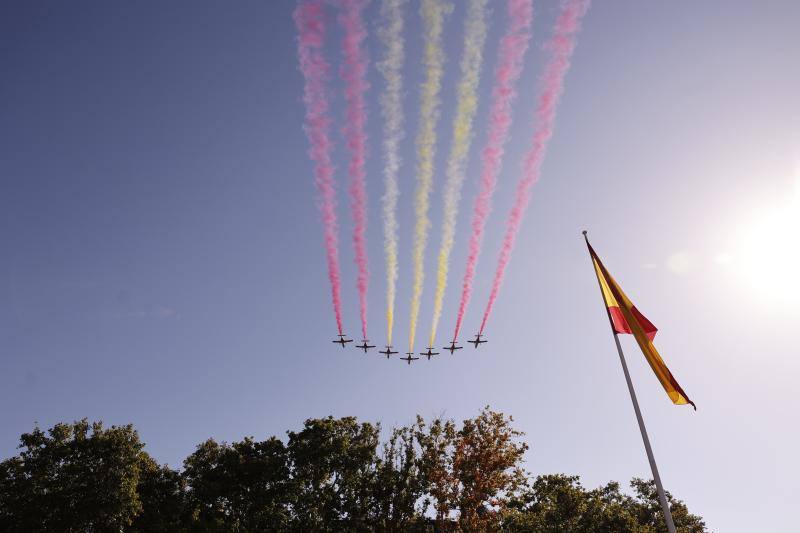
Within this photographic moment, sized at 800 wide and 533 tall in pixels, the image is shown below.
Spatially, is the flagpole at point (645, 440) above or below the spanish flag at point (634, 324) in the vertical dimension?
below

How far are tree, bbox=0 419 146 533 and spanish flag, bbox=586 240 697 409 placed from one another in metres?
38.1

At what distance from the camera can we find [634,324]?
18.8 m

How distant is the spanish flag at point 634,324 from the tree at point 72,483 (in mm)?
38101

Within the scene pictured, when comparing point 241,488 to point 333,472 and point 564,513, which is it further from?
point 564,513

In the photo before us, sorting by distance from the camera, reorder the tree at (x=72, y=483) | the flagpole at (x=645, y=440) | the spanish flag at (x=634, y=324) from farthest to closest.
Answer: the tree at (x=72, y=483) < the spanish flag at (x=634, y=324) < the flagpole at (x=645, y=440)

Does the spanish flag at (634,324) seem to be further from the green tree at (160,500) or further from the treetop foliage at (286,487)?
the green tree at (160,500)

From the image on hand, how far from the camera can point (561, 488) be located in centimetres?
3884

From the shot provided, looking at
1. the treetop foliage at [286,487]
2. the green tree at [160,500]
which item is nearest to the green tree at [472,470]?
the treetop foliage at [286,487]

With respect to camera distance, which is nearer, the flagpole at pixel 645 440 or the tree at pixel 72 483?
the flagpole at pixel 645 440

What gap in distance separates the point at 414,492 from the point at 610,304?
22818mm

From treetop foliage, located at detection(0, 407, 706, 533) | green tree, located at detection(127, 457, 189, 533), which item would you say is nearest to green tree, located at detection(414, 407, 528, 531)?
treetop foliage, located at detection(0, 407, 706, 533)

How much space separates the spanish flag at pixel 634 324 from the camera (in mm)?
17281

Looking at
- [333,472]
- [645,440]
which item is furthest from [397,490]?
[645,440]

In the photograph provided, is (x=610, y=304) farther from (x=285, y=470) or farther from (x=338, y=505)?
(x=285, y=470)
